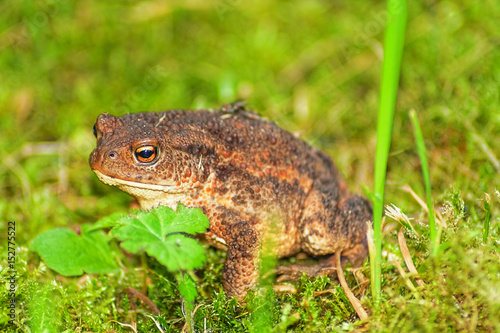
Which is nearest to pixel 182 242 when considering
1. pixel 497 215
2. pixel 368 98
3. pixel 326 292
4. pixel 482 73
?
pixel 326 292

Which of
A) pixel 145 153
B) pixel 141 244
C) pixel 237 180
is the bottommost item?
pixel 141 244

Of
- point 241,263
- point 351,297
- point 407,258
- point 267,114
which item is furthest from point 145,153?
point 267,114

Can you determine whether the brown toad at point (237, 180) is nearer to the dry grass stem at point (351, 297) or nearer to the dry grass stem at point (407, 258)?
the dry grass stem at point (351, 297)

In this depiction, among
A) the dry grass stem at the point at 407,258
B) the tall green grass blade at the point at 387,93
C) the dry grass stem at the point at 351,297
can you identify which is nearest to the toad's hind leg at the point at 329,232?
the dry grass stem at the point at 351,297

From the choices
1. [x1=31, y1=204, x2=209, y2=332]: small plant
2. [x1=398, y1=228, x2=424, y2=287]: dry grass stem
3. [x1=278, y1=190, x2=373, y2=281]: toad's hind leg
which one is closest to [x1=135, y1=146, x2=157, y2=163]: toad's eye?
[x1=31, y1=204, x2=209, y2=332]: small plant

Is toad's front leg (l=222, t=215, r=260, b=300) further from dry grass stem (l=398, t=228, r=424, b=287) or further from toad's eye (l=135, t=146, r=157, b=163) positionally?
dry grass stem (l=398, t=228, r=424, b=287)

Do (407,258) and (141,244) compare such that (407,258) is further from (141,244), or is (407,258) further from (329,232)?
(141,244)

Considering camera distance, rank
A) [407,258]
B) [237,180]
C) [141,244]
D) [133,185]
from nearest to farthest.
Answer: [141,244]
[407,258]
[133,185]
[237,180]
